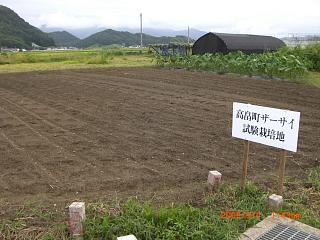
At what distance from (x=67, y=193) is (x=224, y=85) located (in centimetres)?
1020

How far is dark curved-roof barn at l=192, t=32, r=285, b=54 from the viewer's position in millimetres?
24473

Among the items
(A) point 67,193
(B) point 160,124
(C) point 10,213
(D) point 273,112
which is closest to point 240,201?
(D) point 273,112

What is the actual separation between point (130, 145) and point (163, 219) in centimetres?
273

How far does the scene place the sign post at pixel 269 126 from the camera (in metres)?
3.65

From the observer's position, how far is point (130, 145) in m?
6.17

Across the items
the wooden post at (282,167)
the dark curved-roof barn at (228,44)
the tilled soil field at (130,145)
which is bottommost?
the tilled soil field at (130,145)

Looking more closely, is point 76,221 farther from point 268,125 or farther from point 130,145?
point 130,145

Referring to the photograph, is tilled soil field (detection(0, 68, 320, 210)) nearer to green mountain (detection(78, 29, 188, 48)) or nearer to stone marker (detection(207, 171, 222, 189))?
stone marker (detection(207, 171, 222, 189))

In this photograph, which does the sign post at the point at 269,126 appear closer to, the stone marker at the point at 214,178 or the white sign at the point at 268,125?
the white sign at the point at 268,125

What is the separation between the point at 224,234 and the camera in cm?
335

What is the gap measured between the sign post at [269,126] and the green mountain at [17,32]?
220 ft

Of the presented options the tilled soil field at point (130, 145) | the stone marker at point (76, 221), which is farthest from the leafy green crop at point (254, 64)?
the stone marker at point (76, 221)

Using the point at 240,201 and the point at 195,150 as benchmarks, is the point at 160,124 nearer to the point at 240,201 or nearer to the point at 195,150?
the point at 195,150

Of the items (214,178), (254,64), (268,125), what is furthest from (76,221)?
(254,64)
